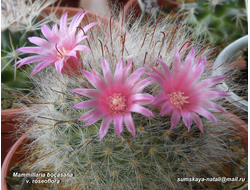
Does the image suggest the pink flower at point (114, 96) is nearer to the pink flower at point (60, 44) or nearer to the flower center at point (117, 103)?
the flower center at point (117, 103)

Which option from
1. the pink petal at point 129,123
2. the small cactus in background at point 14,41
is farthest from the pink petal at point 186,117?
the small cactus in background at point 14,41

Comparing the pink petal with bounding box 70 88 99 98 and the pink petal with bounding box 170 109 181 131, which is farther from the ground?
the pink petal with bounding box 70 88 99 98

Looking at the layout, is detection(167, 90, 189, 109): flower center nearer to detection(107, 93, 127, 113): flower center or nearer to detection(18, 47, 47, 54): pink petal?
detection(107, 93, 127, 113): flower center

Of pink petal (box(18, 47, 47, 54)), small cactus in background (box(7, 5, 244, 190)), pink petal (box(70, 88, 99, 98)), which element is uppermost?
pink petal (box(18, 47, 47, 54))

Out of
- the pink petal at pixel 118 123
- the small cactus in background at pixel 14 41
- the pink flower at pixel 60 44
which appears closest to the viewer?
the pink petal at pixel 118 123

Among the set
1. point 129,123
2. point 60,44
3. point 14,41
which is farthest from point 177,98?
point 14,41

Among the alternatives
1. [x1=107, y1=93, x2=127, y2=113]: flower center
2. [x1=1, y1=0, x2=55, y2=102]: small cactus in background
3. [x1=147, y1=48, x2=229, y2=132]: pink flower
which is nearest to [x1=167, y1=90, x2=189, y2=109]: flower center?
[x1=147, y1=48, x2=229, y2=132]: pink flower

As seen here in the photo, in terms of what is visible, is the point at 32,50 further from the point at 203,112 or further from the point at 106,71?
the point at 203,112
